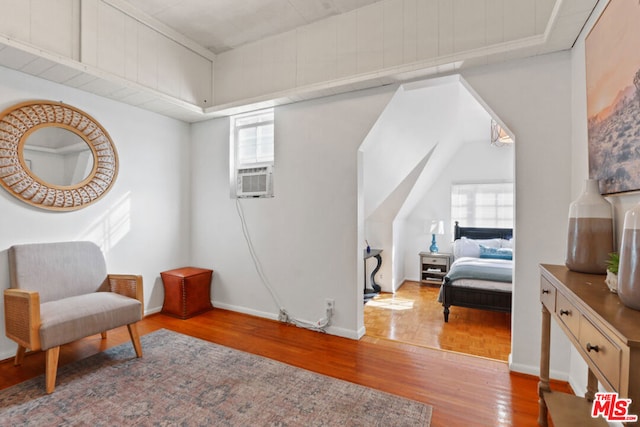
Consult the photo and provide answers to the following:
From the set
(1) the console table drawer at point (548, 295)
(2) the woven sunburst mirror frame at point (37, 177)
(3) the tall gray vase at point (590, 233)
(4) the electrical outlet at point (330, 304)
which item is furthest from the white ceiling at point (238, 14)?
(4) the electrical outlet at point (330, 304)

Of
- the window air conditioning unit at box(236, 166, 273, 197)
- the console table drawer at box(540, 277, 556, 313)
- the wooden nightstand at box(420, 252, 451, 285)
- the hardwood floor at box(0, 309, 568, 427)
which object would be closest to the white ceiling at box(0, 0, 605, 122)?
the window air conditioning unit at box(236, 166, 273, 197)

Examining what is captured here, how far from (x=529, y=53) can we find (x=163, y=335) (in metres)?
3.81

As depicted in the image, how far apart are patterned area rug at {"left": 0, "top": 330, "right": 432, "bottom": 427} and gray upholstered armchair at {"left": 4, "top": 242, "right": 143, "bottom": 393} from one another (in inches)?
8.1

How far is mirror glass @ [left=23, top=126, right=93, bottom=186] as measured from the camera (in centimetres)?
257

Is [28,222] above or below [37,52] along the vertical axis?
below

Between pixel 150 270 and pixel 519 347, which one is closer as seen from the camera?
pixel 519 347

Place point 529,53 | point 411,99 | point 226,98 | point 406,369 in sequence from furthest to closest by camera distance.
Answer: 1. point 226,98
2. point 411,99
3. point 406,369
4. point 529,53

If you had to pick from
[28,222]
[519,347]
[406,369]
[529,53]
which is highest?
[529,53]

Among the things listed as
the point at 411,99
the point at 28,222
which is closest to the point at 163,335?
the point at 28,222

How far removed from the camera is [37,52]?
2.22 metres

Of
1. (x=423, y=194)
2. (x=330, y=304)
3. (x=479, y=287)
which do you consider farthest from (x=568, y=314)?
(x=423, y=194)

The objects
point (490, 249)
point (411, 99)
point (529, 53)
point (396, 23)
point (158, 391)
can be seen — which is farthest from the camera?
point (490, 249)

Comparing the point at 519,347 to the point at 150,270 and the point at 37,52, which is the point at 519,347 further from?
the point at 37,52

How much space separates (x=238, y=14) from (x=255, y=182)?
5.27ft
